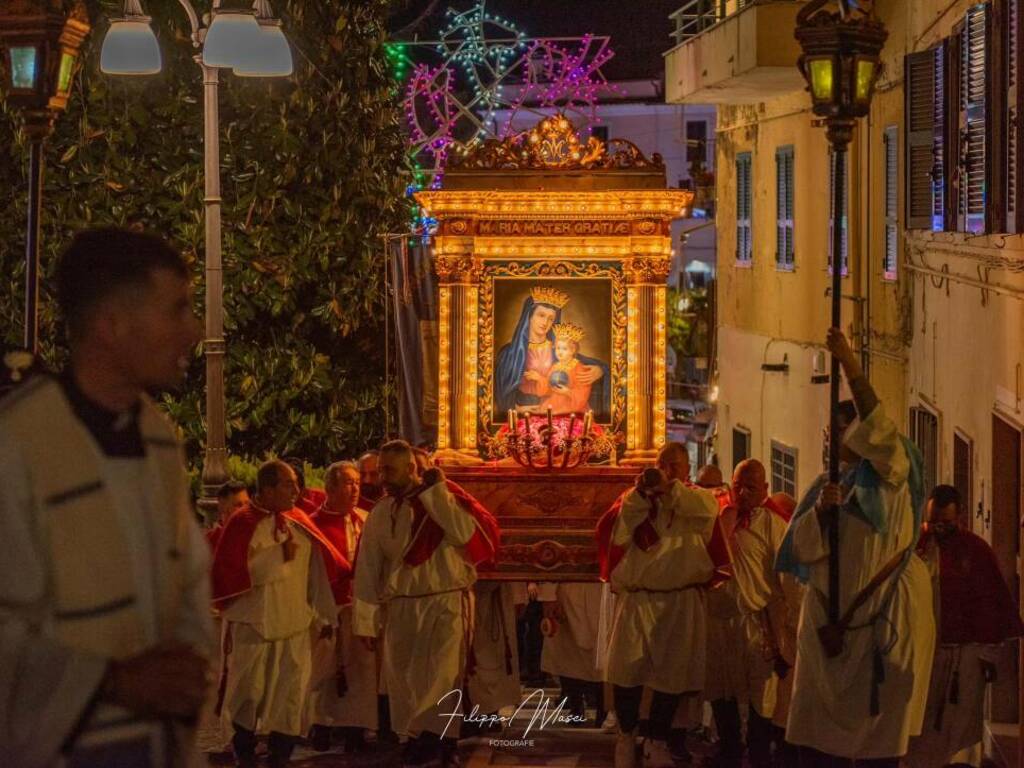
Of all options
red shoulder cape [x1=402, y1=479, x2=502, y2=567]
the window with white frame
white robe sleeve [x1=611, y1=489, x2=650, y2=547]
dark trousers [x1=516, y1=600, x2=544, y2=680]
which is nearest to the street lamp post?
dark trousers [x1=516, y1=600, x2=544, y2=680]

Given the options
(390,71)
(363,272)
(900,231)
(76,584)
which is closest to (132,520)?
(76,584)

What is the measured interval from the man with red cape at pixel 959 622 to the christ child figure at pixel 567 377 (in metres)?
5.30

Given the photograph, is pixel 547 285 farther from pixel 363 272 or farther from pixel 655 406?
pixel 363 272

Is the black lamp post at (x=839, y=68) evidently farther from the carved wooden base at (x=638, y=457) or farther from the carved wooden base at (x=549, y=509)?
the carved wooden base at (x=638, y=457)

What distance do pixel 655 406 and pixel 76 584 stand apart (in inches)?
443

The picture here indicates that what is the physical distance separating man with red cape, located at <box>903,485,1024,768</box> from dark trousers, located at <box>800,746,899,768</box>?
118 cm

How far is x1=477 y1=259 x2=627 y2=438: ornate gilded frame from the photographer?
15.7 metres

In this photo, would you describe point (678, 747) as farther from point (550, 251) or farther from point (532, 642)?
point (550, 251)

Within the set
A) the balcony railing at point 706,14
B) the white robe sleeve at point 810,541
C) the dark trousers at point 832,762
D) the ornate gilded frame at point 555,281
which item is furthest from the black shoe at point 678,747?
the balcony railing at point 706,14

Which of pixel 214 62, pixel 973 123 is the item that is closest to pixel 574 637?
→ pixel 973 123

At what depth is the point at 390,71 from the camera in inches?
869

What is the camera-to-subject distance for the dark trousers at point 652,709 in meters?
12.0

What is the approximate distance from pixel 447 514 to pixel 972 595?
120 inches

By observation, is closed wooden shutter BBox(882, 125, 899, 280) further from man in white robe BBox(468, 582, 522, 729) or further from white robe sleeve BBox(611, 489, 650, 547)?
white robe sleeve BBox(611, 489, 650, 547)
